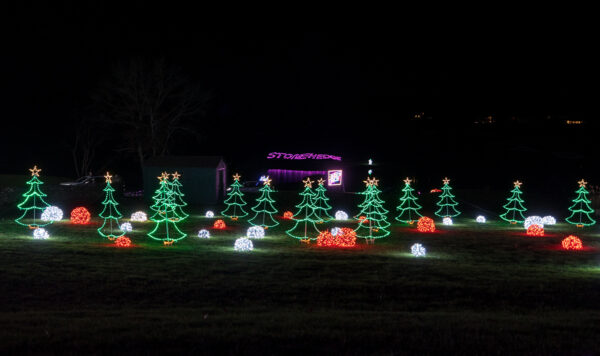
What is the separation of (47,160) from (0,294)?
5988 cm

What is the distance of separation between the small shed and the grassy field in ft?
56.3

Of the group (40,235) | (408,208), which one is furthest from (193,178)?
(40,235)

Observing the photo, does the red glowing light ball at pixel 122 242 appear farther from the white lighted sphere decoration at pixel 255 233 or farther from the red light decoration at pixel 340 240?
the red light decoration at pixel 340 240

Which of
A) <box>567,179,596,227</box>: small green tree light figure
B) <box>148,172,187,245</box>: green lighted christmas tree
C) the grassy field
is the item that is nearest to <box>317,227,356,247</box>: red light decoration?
the grassy field

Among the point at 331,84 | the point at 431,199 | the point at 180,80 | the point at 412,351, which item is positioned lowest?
the point at 412,351

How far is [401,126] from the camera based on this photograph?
266ft

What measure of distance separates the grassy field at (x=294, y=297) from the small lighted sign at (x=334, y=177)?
30056 mm

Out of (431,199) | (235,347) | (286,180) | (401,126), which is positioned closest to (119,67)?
(286,180)

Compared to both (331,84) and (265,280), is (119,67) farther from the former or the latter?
(265,280)

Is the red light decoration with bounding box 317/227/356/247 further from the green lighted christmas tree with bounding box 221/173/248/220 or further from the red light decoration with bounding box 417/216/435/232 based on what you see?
the green lighted christmas tree with bounding box 221/173/248/220

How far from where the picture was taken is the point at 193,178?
4281 cm

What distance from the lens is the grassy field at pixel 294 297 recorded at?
9383 millimetres

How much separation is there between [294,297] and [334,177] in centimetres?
4255

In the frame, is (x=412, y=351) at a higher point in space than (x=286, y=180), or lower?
lower
